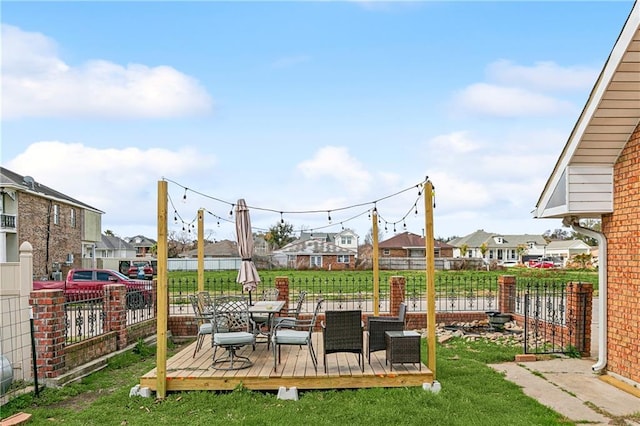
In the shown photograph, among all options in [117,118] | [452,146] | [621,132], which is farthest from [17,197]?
[621,132]

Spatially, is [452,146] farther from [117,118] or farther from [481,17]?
[117,118]

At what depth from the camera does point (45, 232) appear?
109ft

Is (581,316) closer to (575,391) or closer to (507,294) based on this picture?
(575,391)

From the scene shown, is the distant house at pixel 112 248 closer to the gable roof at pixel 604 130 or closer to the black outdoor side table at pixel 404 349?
the black outdoor side table at pixel 404 349

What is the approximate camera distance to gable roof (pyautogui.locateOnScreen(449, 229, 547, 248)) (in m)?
76.2

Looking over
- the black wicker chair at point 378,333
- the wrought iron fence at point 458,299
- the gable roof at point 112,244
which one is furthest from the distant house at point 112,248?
the black wicker chair at point 378,333

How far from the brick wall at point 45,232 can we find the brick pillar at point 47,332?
25.8 meters

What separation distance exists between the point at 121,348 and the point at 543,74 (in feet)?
35.8

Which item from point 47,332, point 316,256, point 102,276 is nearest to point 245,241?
point 47,332

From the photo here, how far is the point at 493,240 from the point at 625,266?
71744 millimetres

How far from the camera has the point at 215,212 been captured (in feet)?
38.4

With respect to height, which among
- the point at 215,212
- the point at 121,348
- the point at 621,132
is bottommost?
the point at 121,348

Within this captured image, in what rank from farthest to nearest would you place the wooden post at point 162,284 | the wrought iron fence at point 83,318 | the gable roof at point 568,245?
the gable roof at point 568,245 < the wrought iron fence at point 83,318 < the wooden post at point 162,284

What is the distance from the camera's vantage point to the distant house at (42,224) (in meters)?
29.5
